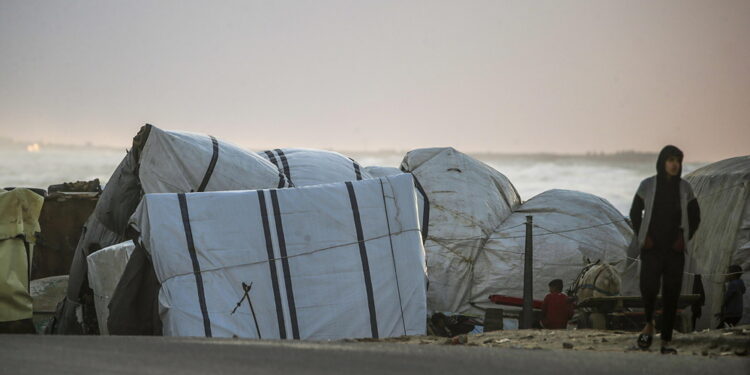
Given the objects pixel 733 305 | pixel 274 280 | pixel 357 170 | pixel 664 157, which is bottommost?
pixel 733 305

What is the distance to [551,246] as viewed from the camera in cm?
2670

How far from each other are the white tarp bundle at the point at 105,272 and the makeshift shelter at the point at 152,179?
2.21ft

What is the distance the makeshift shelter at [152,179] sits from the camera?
47.7 feet

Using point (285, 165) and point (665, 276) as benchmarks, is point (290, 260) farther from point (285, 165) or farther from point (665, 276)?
point (285, 165)

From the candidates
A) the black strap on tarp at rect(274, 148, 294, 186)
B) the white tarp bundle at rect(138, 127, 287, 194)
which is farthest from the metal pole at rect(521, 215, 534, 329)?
the white tarp bundle at rect(138, 127, 287, 194)

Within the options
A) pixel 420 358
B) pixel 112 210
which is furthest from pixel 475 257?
pixel 420 358

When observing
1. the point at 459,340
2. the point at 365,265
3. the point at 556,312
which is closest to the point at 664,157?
the point at 459,340

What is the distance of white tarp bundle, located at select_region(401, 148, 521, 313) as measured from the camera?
26.1 m

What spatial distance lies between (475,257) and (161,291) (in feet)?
51.4

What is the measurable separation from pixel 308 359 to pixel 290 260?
5.68 meters

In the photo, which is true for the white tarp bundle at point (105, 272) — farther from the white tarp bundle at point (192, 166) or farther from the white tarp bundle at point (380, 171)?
the white tarp bundle at point (380, 171)

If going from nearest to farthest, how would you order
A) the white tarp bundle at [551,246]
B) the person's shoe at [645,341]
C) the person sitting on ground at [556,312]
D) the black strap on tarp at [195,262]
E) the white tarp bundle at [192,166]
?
the person's shoe at [645,341] → the black strap on tarp at [195,262] → the white tarp bundle at [192,166] → the person sitting on ground at [556,312] → the white tarp bundle at [551,246]

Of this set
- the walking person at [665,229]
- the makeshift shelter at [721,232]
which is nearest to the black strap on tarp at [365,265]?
the walking person at [665,229]

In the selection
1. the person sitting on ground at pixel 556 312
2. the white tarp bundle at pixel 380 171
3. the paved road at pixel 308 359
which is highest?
the paved road at pixel 308 359
